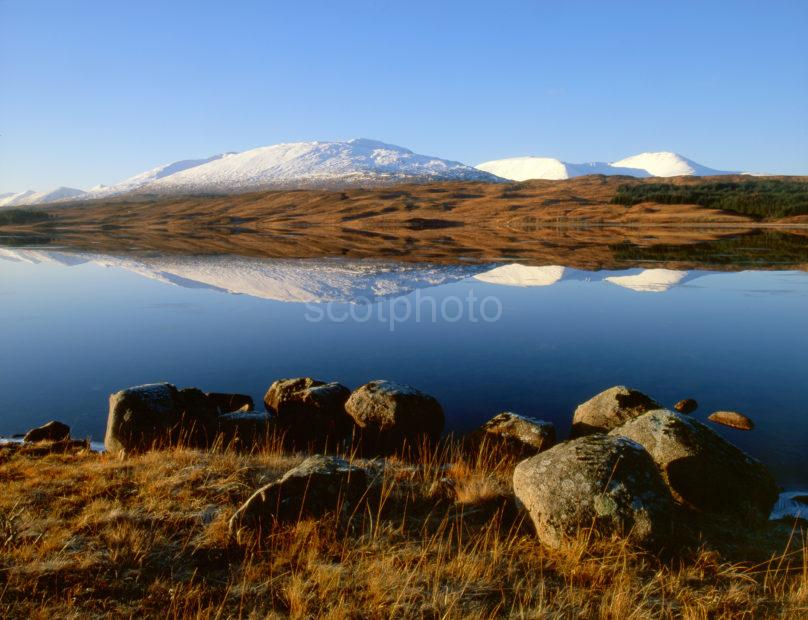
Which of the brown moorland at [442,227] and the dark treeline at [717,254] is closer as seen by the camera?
the dark treeline at [717,254]

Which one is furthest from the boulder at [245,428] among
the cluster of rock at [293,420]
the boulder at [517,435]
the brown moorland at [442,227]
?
the brown moorland at [442,227]

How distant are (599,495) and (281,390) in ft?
27.3

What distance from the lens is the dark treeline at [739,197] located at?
367 ft

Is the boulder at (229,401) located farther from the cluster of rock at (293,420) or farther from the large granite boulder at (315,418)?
the large granite boulder at (315,418)

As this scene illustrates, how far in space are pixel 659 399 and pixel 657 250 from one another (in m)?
44.7

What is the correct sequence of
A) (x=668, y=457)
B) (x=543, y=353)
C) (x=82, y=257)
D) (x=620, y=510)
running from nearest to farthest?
(x=620, y=510) < (x=668, y=457) < (x=543, y=353) < (x=82, y=257)

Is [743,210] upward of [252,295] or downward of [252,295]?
upward

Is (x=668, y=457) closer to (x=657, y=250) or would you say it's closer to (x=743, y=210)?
→ (x=657, y=250)

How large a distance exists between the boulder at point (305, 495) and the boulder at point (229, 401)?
262 inches

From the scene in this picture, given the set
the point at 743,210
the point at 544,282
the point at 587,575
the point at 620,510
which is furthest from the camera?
the point at 743,210

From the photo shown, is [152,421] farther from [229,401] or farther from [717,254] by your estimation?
[717,254]

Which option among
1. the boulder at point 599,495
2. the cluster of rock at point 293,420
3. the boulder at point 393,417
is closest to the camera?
the boulder at point 599,495

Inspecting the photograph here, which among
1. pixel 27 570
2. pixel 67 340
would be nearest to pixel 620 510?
pixel 27 570

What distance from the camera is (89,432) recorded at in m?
12.0
